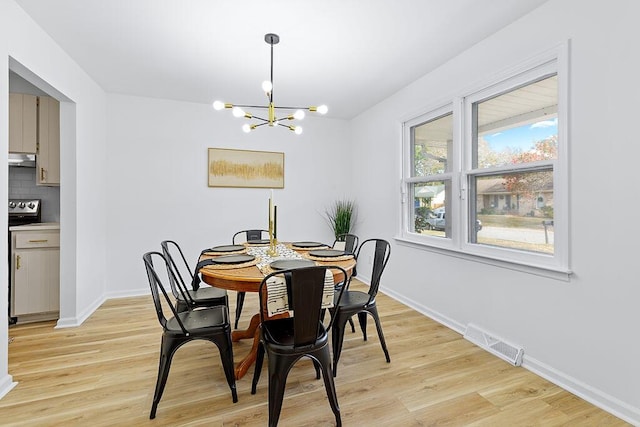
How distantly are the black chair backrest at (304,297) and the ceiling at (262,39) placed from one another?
1826 millimetres

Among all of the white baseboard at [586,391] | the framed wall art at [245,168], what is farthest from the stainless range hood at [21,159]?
the white baseboard at [586,391]

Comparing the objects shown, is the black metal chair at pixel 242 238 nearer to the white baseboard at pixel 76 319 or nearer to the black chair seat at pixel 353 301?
the black chair seat at pixel 353 301

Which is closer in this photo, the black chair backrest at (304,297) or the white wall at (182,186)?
the black chair backrest at (304,297)

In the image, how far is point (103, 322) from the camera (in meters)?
3.10

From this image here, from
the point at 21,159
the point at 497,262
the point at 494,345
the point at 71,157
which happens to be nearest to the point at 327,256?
the point at 497,262

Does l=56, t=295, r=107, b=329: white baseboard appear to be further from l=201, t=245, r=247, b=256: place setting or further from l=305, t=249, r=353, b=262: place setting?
l=305, t=249, r=353, b=262: place setting

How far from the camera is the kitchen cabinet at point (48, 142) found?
3154 millimetres

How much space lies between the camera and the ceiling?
2176mm

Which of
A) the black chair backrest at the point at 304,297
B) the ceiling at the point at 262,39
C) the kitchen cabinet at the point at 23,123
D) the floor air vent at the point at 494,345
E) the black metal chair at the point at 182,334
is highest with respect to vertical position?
the ceiling at the point at 262,39

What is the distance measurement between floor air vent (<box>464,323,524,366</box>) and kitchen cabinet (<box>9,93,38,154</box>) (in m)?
4.57

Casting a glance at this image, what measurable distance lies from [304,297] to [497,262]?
5.80ft

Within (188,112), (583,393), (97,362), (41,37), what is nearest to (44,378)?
(97,362)

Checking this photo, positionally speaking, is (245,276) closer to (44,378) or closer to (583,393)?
(44,378)

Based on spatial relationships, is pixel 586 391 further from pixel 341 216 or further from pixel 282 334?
pixel 341 216
